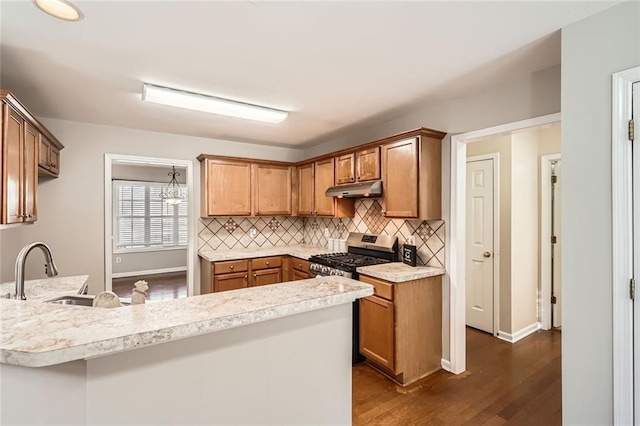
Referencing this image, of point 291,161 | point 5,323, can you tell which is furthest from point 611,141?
point 291,161

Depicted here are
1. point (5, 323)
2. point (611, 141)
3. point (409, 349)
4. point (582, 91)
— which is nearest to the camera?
point (5, 323)

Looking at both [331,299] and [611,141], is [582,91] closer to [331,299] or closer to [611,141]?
[611,141]

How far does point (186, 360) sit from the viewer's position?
3.60 feet

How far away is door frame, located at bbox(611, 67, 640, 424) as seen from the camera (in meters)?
1.48

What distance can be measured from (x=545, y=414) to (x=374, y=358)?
4.21ft

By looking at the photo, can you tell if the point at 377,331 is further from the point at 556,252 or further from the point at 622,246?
the point at 556,252

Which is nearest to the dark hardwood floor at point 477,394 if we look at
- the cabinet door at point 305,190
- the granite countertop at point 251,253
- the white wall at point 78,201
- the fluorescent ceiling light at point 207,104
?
the granite countertop at point 251,253

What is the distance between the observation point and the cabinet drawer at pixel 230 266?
148 inches

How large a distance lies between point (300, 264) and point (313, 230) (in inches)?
42.6

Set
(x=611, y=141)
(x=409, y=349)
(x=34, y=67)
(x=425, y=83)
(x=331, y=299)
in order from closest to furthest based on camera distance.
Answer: (x=331, y=299)
(x=611, y=141)
(x=34, y=67)
(x=425, y=83)
(x=409, y=349)

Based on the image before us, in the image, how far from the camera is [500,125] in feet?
8.30

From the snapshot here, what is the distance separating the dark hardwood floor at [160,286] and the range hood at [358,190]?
149 inches

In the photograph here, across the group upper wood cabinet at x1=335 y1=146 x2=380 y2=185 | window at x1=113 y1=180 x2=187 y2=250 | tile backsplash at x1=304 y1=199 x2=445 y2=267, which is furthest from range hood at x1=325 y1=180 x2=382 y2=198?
window at x1=113 y1=180 x2=187 y2=250

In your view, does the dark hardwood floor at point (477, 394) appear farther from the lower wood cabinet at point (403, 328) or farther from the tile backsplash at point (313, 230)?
the tile backsplash at point (313, 230)
